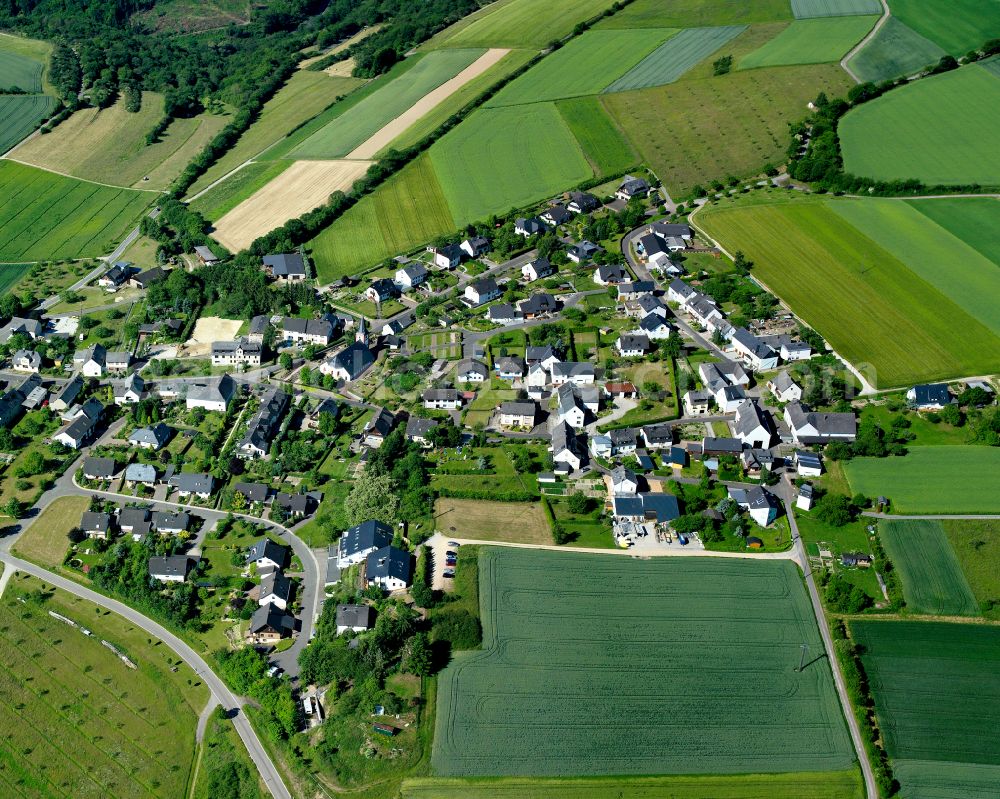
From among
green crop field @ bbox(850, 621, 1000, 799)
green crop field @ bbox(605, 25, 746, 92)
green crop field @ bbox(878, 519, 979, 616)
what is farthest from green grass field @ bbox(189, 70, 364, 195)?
green crop field @ bbox(850, 621, 1000, 799)

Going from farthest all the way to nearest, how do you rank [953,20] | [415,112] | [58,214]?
[953,20] < [415,112] < [58,214]

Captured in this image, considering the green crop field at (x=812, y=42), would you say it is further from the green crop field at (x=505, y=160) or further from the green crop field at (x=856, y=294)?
the green crop field at (x=856, y=294)

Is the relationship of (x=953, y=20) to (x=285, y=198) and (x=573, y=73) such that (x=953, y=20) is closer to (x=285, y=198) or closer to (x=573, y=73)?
(x=573, y=73)

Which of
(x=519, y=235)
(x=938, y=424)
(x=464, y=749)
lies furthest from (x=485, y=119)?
(x=464, y=749)

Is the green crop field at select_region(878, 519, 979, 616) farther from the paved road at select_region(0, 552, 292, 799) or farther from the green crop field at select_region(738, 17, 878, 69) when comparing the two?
the green crop field at select_region(738, 17, 878, 69)

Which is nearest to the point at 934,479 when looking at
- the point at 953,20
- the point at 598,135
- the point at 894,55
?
the point at 598,135

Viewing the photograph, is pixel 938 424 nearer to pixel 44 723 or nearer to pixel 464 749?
pixel 464 749

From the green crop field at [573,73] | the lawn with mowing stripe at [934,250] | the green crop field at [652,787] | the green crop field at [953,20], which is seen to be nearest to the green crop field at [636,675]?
the green crop field at [652,787]
